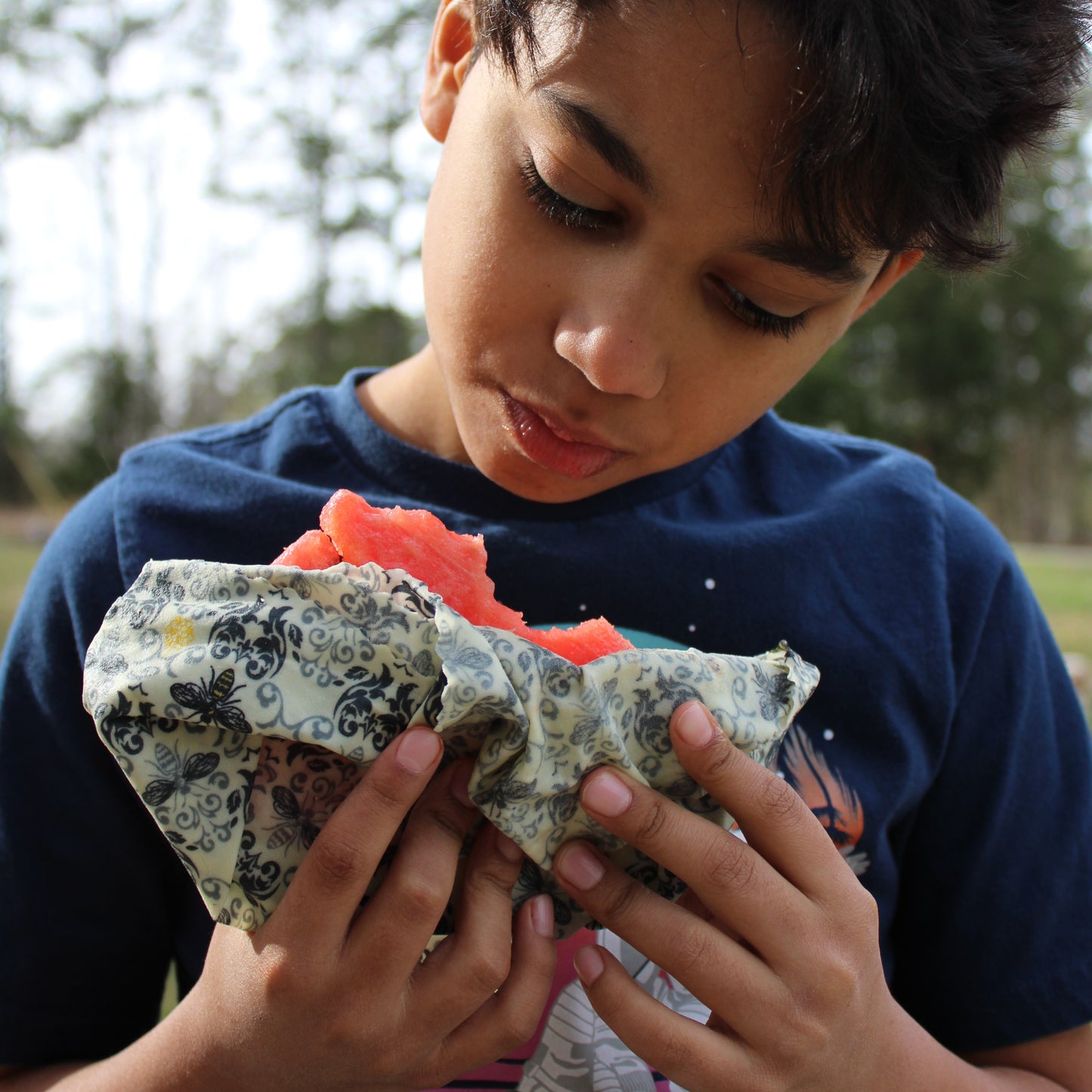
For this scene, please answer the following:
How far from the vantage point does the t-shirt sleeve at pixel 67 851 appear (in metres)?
1.65

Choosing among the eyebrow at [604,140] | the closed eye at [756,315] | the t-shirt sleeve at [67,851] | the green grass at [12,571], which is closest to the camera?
the eyebrow at [604,140]

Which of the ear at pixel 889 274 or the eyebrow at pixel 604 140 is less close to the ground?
the eyebrow at pixel 604 140

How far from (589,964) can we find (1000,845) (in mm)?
967

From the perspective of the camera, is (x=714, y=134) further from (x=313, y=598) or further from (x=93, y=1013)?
(x=93, y=1013)

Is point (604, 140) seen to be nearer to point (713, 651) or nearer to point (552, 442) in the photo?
point (552, 442)

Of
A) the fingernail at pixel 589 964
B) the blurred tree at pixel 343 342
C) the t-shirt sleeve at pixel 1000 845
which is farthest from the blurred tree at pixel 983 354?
the fingernail at pixel 589 964

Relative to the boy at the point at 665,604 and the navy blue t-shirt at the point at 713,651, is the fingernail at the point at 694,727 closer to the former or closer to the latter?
the boy at the point at 665,604

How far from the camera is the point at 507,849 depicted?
1224 millimetres

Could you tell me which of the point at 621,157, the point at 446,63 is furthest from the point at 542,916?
the point at 446,63

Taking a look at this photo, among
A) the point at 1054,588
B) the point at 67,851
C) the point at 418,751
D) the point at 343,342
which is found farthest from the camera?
the point at 343,342

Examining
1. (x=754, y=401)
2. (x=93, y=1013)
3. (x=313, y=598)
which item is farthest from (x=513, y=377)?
(x=93, y=1013)

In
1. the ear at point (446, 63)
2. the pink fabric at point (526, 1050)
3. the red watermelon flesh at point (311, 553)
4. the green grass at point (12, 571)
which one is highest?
the ear at point (446, 63)

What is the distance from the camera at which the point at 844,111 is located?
128cm

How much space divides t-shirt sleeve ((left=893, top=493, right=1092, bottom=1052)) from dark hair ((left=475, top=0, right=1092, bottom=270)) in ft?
2.58
